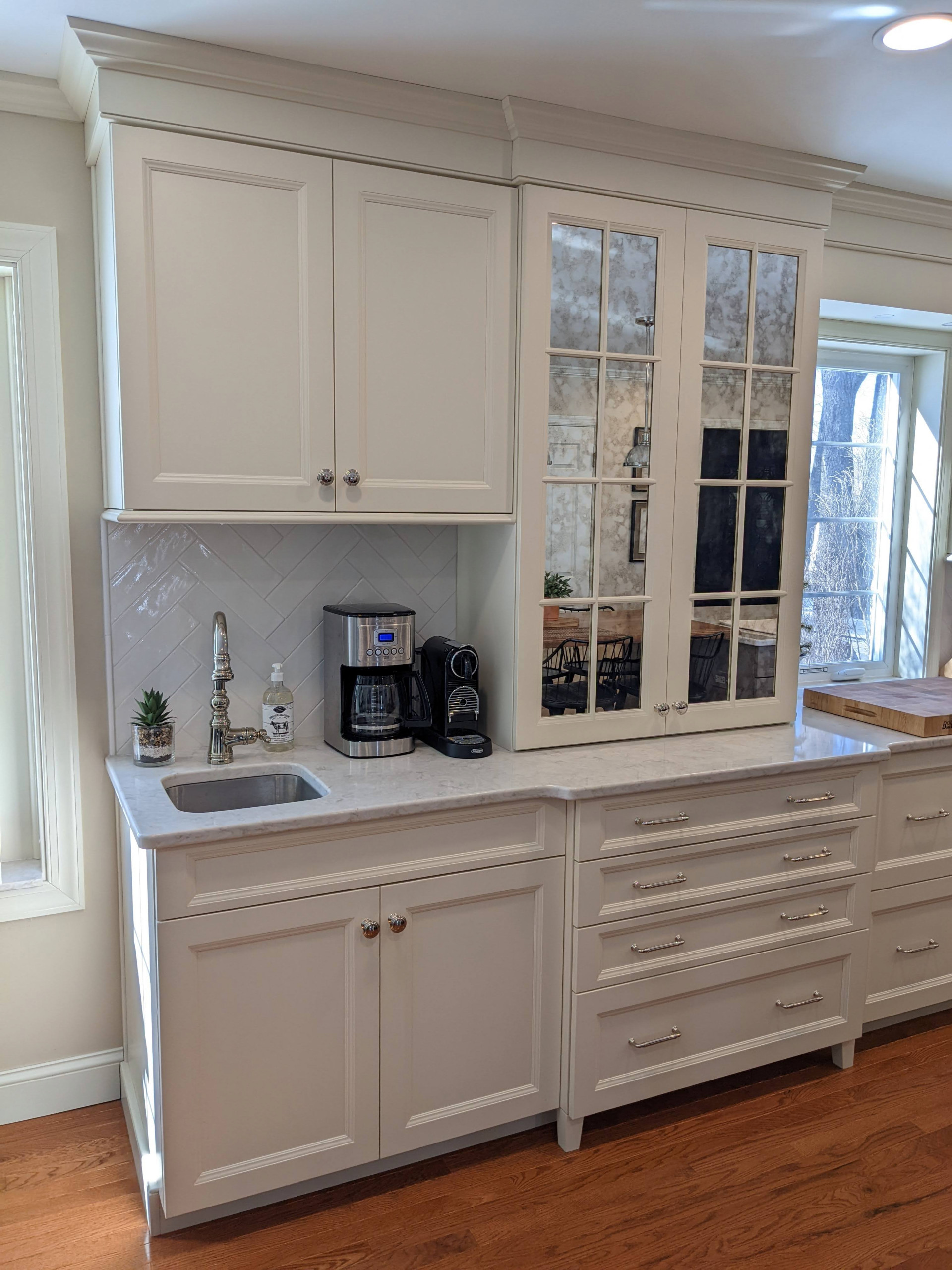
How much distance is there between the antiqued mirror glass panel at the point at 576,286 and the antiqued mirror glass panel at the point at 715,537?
0.53 metres

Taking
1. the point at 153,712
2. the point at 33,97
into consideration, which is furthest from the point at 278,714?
the point at 33,97

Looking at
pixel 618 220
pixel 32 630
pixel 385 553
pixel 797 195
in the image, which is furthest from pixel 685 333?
pixel 32 630

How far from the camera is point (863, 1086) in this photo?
2553 mm

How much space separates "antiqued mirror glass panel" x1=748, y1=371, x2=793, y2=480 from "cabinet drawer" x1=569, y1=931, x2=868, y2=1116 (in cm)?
126

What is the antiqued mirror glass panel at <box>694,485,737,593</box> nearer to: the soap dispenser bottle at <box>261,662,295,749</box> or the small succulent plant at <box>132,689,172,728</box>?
the soap dispenser bottle at <box>261,662,295,749</box>

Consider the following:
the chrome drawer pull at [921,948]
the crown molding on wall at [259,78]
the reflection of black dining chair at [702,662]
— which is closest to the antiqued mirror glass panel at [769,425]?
the reflection of black dining chair at [702,662]

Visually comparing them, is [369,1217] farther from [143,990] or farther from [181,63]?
[181,63]

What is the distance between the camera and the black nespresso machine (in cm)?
238

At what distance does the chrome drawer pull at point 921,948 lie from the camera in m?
2.71

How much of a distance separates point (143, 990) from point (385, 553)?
121cm

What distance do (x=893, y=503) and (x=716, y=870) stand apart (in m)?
1.88

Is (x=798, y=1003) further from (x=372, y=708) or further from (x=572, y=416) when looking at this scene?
(x=572, y=416)

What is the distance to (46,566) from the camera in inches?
89.7

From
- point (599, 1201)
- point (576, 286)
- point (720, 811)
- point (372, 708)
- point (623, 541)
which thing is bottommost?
point (599, 1201)
